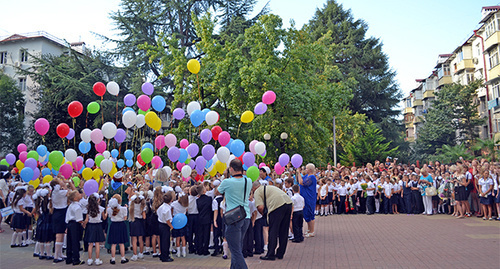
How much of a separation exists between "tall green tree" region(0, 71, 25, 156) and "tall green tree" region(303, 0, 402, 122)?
100 ft

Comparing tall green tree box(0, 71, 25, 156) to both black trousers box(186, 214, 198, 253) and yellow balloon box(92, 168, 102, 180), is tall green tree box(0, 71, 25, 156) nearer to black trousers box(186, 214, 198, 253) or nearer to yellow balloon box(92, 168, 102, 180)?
yellow balloon box(92, 168, 102, 180)

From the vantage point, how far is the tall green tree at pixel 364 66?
129 ft

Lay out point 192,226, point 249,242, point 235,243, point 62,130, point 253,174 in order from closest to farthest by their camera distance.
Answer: point 235,243 < point 249,242 < point 192,226 < point 253,174 < point 62,130

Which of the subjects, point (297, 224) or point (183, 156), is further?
→ point (183, 156)

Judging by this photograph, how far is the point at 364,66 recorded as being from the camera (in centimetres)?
4091

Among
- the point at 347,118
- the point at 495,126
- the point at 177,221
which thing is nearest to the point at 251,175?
the point at 177,221

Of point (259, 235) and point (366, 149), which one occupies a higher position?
point (366, 149)

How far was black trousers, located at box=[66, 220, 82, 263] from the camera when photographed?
825cm

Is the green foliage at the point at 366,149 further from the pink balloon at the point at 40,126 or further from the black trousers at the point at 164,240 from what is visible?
the black trousers at the point at 164,240

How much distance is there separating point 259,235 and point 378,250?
286 centimetres

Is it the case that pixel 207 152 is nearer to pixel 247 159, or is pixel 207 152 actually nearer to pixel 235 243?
pixel 247 159

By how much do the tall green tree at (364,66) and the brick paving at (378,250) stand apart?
2724 centimetres

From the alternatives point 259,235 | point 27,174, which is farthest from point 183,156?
point 27,174

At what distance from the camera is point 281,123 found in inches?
787
